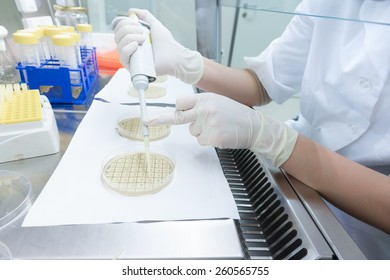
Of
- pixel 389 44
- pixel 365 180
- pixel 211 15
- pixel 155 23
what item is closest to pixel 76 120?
pixel 155 23

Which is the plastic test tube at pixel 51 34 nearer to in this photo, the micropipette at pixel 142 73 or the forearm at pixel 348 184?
the micropipette at pixel 142 73

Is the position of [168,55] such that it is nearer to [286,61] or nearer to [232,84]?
[232,84]

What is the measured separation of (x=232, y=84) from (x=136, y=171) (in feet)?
2.26

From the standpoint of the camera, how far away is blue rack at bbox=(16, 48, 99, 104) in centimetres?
113

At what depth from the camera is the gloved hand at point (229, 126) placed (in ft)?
2.75

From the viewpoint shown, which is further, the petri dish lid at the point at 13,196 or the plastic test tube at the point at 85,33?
the plastic test tube at the point at 85,33

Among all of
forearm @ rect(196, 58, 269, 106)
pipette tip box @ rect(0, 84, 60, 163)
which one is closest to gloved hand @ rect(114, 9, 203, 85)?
forearm @ rect(196, 58, 269, 106)

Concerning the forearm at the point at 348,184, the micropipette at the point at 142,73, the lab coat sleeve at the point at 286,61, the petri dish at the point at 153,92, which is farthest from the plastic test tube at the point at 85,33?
the forearm at the point at 348,184

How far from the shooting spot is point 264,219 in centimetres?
71

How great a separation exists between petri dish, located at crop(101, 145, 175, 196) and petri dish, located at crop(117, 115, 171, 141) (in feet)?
0.26

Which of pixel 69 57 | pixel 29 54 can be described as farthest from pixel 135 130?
pixel 29 54

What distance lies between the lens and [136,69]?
844 mm

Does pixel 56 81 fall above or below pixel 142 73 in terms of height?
below

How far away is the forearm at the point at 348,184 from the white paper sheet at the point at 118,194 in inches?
9.3
